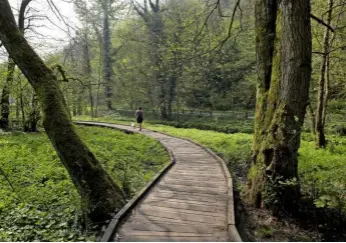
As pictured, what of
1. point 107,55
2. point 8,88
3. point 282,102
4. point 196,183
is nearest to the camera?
point 282,102

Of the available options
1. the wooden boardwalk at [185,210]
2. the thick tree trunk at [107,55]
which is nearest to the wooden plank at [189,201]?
the wooden boardwalk at [185,210]

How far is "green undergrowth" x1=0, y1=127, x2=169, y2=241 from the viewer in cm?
477

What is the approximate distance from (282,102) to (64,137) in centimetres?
403

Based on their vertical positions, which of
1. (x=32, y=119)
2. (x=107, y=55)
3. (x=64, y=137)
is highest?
(x=107, y=55)

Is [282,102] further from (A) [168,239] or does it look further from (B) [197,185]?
(A) [168,239]

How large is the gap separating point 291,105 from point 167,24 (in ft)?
68.8

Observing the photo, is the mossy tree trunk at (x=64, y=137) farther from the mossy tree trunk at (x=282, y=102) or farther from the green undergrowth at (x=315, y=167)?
the green undergrowth at (x=315, y=167)

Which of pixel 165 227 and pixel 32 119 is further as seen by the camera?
pixel 32 119

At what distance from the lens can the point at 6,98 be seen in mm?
15031

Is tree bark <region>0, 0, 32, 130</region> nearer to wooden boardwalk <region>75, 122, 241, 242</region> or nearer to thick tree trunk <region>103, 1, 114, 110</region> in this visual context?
wooden boardwalk <region>75, 122, 241, 242</region>

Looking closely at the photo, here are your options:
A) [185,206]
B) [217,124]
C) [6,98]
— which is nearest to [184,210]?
[185,206]

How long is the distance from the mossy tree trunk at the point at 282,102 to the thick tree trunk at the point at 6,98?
40.3ft

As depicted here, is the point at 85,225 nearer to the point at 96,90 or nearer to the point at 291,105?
the point at 291,105

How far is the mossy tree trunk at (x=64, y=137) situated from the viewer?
16.0ft
